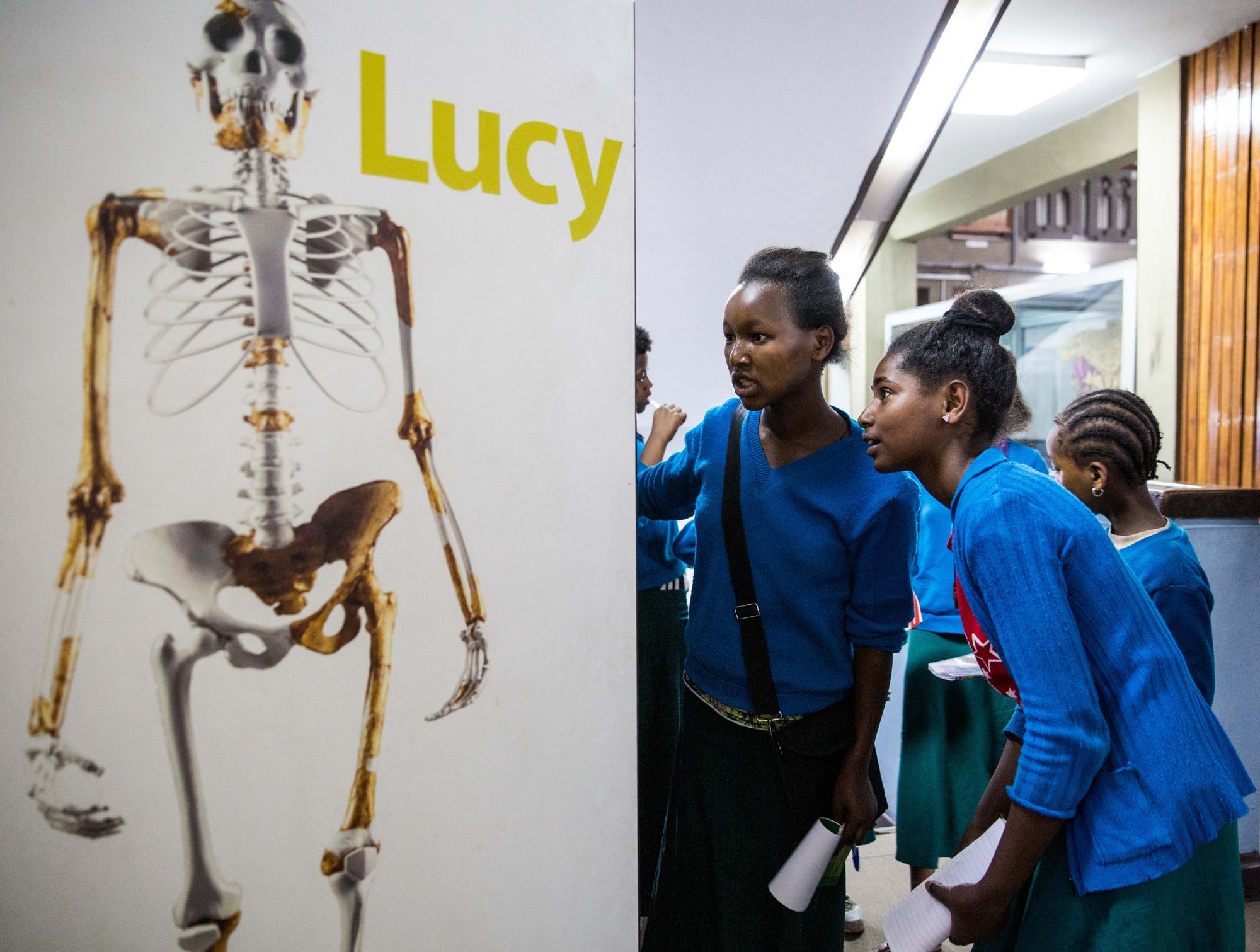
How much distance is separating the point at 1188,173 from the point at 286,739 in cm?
466

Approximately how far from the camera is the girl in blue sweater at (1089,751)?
898 millimetres

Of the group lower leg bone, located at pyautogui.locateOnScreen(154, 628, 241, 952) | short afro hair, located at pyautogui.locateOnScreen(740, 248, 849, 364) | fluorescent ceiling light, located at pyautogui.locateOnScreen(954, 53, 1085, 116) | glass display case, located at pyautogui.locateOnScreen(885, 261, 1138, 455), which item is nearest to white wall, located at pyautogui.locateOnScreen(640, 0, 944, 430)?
short afro hair, located at pyautogui.locateOnScreen(740, 248, 849, 364)

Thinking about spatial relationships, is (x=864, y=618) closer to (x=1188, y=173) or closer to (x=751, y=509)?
(x=751, y=509)

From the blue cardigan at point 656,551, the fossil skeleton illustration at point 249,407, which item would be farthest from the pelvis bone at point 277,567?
the blue cardigan at point 656,551

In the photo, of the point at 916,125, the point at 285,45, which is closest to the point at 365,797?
the point at 285,45

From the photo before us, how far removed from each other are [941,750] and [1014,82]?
379 centimetres

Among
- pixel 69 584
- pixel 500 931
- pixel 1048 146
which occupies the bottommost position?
pixel 500 931

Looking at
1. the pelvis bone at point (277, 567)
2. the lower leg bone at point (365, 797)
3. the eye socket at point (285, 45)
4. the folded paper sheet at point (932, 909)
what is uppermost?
the eye socket at point (285, 45)

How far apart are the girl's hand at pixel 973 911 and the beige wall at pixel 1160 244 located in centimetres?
388

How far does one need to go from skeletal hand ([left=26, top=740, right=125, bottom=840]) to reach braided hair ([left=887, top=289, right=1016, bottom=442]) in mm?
959

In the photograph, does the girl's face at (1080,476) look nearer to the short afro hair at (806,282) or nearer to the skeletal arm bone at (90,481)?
the short afro hair at (806,282)

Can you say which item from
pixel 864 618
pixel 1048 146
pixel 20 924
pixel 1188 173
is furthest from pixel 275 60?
pixel 1048 146

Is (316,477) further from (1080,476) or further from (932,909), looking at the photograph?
(1080,476)

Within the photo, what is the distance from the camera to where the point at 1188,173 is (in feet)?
13.3
